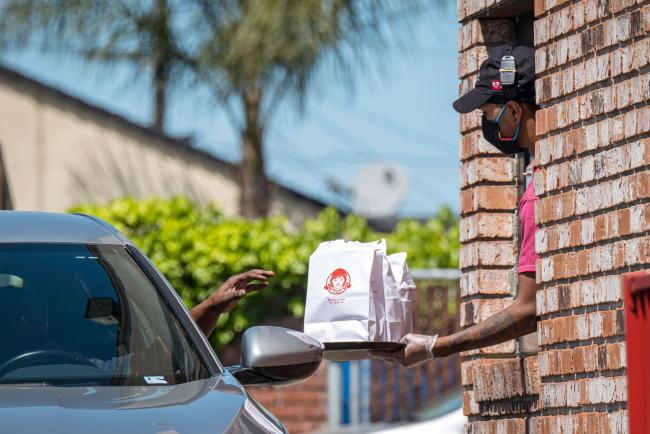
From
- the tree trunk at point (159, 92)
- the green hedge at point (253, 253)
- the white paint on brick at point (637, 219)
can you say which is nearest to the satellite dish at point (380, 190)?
the tree trunk at point (159, 92)

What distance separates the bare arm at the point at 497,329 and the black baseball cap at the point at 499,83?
0.77m

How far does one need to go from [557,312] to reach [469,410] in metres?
1.15

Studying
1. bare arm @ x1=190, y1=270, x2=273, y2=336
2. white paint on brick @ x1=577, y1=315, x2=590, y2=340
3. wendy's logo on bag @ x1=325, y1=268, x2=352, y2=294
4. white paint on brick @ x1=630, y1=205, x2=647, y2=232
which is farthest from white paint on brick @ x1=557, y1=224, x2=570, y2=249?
bare arm @ x1=190, y1=270, x2=273, y2=336

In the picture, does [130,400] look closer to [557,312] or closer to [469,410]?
[557,312]


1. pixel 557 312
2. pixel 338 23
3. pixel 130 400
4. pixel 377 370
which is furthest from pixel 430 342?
pixel 338 23

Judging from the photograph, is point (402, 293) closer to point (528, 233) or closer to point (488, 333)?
point (488, 333)

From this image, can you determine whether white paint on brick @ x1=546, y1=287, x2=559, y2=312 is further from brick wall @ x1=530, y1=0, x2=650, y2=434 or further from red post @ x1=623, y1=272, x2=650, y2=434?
red post @ x1=623, y1=272, x2=650, y2=434

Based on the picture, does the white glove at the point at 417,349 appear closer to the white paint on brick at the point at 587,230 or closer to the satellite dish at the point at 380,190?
the white paint on brick at the point at 587,230

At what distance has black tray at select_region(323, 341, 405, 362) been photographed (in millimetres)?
5676

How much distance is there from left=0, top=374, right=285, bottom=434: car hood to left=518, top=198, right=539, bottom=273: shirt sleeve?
70.7 inches

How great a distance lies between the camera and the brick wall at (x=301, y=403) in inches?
583

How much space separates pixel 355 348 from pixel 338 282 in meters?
0.29

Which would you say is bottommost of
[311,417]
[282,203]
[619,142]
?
[311,417]

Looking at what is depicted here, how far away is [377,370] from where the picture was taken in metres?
14.6
